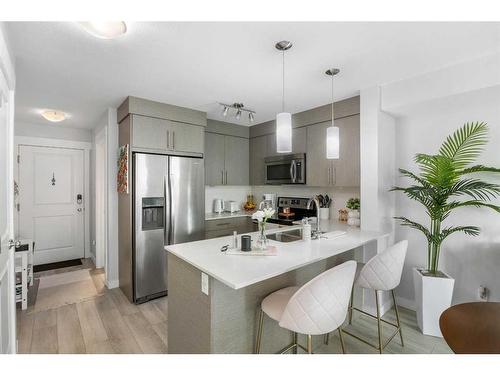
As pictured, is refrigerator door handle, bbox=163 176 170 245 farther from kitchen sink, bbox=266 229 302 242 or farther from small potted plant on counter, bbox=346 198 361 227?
small potted plant on counter, bbox=346 198 361 227

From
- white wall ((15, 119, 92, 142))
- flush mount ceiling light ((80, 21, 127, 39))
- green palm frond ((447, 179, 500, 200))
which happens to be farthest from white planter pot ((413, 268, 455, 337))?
white wall ((15, 119, 92, 142))

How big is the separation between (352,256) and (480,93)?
5.78 feet

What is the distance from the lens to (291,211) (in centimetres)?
390

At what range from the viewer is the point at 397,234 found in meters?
2.85

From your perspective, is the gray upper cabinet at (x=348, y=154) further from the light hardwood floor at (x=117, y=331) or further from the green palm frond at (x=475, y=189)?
the light hardwood floor at (x=117, y=331)

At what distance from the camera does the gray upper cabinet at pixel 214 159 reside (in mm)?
3754

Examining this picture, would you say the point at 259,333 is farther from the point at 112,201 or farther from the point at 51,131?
the point at 51,131

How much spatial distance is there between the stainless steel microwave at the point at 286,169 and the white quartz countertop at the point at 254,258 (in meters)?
1.33

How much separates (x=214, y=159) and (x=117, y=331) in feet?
7.91

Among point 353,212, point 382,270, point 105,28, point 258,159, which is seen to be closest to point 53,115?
point 105,28

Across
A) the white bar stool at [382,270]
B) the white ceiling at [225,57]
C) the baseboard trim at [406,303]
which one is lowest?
the baseboard trim at [406,303]

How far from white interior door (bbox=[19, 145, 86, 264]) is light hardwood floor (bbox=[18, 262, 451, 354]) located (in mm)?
1924

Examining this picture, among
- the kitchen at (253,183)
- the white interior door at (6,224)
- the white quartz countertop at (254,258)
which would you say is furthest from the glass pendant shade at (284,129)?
the white interior door at (6,224)
